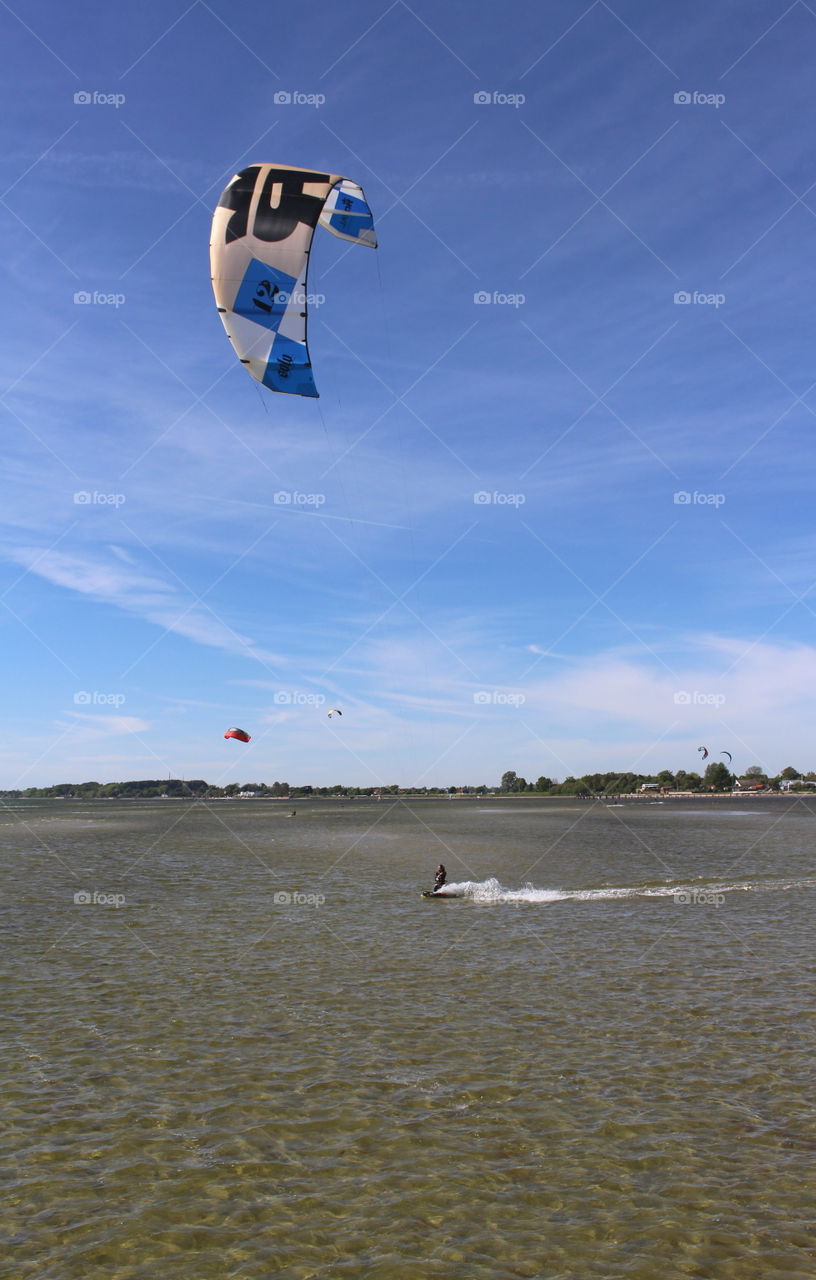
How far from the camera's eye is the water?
806 centimetres

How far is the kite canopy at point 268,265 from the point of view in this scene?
17.9 meters

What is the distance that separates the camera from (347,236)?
63.8 ft

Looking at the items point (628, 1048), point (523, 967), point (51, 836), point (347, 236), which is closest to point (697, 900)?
point (523, 967)
